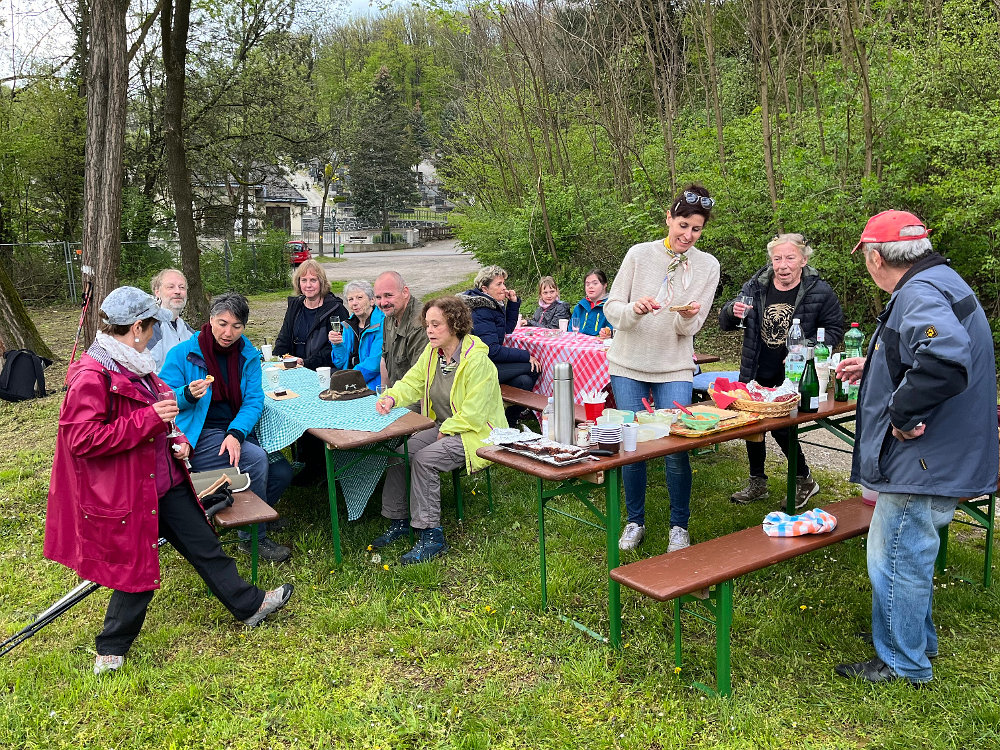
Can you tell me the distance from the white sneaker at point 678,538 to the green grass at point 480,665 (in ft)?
0.71

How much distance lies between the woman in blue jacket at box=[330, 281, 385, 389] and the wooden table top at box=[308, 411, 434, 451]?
114cm

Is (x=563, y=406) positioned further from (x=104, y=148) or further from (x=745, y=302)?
(x=104, y=148)

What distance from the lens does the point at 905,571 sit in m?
2.83

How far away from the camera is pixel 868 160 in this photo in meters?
8.12

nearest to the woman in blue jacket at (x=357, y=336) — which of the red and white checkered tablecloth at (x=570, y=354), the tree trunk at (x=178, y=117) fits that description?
the red and white checkered tablecloth at (x=570, y=354)

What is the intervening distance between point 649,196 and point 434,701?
29.7ft

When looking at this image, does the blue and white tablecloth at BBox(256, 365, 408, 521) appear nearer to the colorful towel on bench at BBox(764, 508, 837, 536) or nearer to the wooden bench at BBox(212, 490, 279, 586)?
the wooden bench at BBox(212, 490, 279, 586)

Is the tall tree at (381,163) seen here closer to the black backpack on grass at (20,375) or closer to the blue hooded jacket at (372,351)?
the black backpack on grass at (20,375)

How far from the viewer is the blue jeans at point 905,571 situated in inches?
110

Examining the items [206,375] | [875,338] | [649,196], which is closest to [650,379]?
[875,338]

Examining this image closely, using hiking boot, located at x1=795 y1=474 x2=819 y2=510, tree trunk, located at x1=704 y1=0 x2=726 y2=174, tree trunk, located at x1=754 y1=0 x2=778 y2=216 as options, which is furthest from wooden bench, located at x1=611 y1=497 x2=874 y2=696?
tree trunk, located at x1=704 y1=0 x2=726 y2=174

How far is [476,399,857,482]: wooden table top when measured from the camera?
10.5 feet

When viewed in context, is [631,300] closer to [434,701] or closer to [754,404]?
[754,404]

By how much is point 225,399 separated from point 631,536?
2.43m
